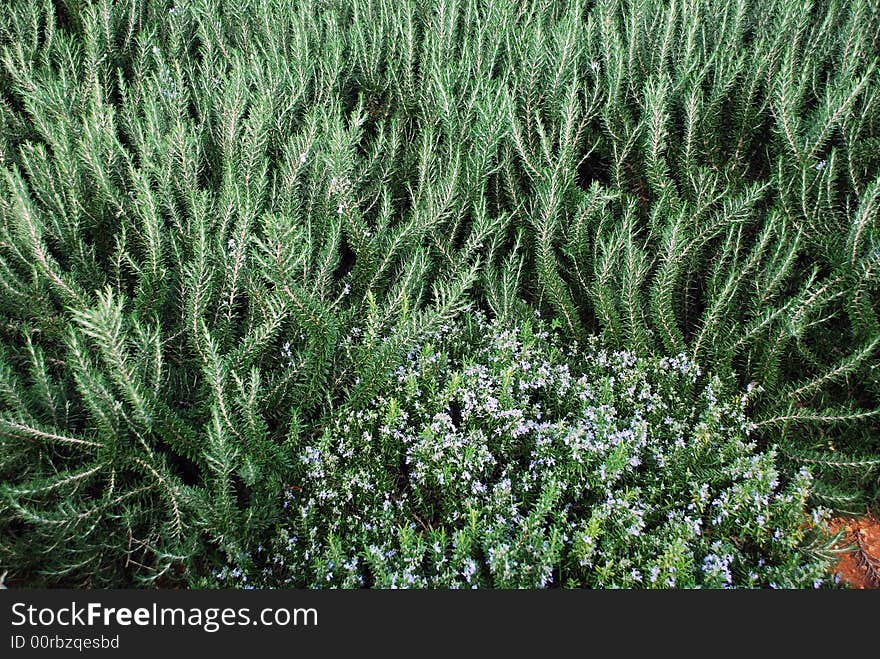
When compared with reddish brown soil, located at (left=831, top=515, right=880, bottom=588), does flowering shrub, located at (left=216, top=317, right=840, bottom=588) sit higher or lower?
higher

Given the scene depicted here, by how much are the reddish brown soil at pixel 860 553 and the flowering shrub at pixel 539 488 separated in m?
0.14

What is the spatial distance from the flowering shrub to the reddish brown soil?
14cm

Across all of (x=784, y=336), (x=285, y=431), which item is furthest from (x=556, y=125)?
(x=285, y=431)

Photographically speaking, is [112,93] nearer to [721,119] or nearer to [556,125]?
[556,125]

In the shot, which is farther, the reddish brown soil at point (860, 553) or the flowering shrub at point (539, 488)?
the reddish brown soil at point (860, 553)

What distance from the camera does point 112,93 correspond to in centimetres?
336

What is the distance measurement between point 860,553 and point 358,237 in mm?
1937

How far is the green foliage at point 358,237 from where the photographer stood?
5.99 ft

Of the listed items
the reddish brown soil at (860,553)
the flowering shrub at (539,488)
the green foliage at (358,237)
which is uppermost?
the green foliage at (358,237)

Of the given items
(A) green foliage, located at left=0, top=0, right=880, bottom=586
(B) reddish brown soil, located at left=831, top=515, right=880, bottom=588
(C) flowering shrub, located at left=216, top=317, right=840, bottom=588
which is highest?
(A) green foliage, located at left=0, top=0, right=880, bottom=586

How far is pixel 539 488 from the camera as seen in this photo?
6.49ft

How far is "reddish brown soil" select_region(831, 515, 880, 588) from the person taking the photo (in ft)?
6.43

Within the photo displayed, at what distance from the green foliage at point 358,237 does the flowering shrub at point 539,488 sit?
0.13m

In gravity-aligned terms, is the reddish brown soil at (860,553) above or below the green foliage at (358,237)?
below
